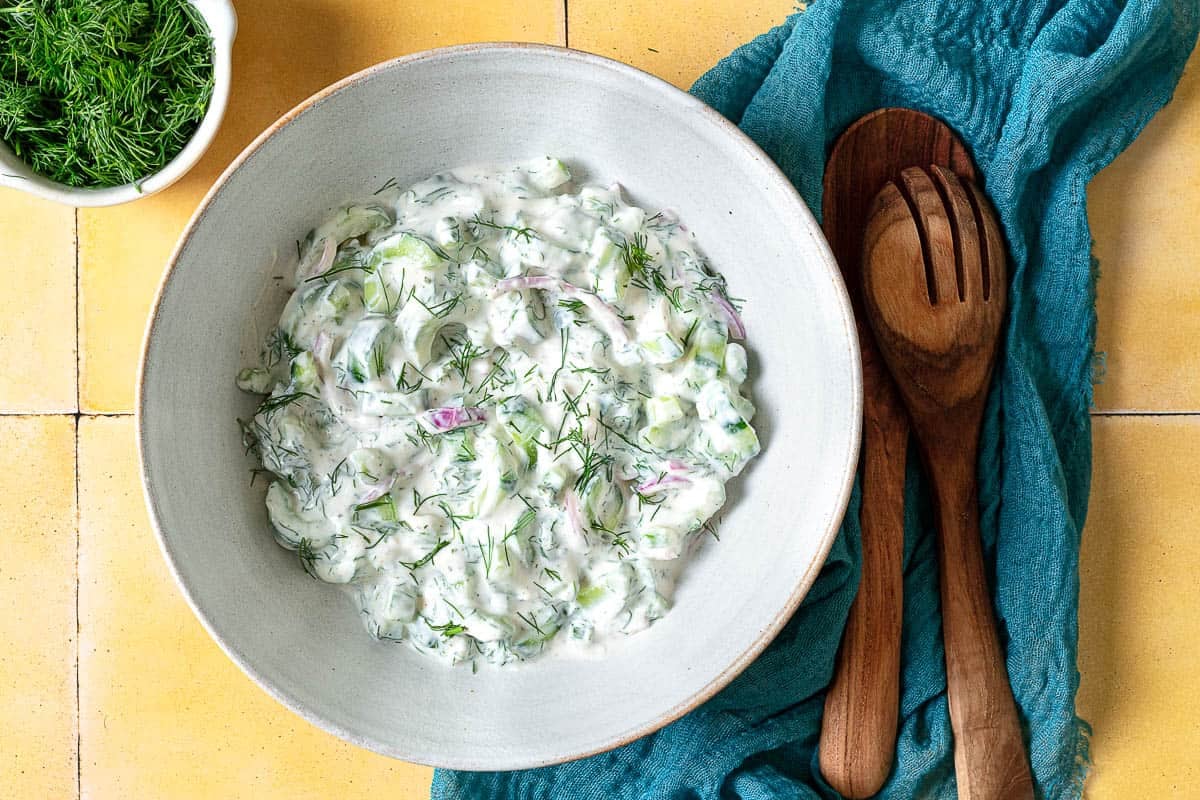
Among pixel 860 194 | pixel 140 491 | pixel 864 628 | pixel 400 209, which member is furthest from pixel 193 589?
pixel 860 194

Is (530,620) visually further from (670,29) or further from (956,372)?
(670,29)

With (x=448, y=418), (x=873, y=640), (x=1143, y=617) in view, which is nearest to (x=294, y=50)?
(x=448, y=418)

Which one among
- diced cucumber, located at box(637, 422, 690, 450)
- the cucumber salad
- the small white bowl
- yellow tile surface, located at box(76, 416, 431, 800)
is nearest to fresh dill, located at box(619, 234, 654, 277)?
the cucumber salad

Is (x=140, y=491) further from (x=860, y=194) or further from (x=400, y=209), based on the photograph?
(x=860, y=194)

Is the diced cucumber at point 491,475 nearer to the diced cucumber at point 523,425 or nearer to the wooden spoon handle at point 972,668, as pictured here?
the diced cucumber at point 523,425

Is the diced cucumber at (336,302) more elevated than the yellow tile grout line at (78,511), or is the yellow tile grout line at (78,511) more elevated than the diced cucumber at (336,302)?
the diced cucumber at (336,302)

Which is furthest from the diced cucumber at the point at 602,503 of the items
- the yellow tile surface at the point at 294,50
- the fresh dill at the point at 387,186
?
the yellow tile surface at the point at 294,50
